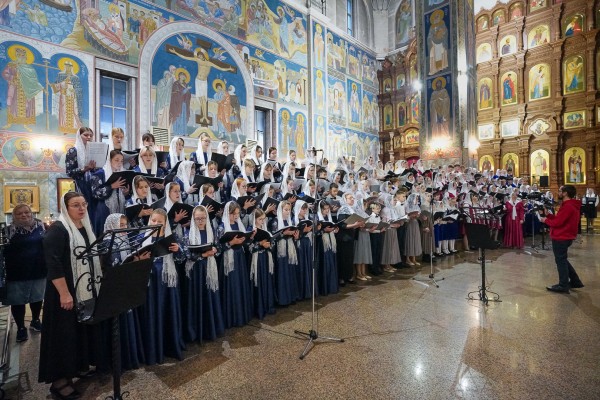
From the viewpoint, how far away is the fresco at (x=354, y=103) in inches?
792

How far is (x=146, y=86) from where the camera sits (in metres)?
10.4

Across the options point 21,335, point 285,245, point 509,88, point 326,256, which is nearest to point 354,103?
point 509,88

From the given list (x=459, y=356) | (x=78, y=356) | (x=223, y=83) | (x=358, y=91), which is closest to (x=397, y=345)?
(x=459, y=356)

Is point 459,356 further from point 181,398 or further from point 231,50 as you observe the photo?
point 231,50

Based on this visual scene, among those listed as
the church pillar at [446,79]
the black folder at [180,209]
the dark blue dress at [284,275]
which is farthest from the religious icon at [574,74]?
the black folder at [180,209]

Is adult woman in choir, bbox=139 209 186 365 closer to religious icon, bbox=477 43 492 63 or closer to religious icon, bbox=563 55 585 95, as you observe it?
religious icon, bbox=563 55 585 95

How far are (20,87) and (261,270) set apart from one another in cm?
790

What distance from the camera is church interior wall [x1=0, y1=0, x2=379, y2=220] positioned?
8.21 meters

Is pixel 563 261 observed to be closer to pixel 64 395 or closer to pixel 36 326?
pixel 64 395

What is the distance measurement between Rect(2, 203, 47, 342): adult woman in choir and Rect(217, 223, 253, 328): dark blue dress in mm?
2360

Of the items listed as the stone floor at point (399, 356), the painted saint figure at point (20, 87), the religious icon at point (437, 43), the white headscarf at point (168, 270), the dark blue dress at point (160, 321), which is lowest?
the stone floor at point (399, 356)

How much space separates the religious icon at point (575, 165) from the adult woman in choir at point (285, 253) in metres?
19.5

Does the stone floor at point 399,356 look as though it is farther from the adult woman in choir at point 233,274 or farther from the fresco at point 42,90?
the fresco at point 42,90

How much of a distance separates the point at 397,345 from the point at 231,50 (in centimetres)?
1241
